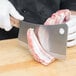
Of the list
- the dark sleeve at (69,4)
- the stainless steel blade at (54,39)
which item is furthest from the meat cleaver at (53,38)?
the dark sleeve at (69,4)

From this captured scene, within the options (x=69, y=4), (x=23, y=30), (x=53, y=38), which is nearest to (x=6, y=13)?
(x=23, y=30)

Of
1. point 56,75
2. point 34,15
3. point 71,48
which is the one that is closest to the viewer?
point 56,75

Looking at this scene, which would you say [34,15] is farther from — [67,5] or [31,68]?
[31,68]

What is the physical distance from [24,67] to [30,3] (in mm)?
281

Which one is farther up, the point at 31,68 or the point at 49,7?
the point at 49,7

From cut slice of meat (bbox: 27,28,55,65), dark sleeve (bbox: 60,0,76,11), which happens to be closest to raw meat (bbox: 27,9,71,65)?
cut slice of meat (bbox: 27,28,55,65)

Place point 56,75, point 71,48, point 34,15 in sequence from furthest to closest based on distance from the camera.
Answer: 1. point 34,15
2. point 71,48
3. point 56,75

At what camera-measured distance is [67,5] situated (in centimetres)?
89

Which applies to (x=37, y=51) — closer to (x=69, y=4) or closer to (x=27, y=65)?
(x=27, y=65)

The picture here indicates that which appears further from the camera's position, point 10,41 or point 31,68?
point 10,41

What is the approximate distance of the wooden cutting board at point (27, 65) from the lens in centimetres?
65

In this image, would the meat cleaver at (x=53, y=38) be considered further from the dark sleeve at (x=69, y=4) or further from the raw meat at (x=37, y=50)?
the dark sleeve at (x=69, y=4)

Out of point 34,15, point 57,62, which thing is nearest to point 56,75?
point 57,62

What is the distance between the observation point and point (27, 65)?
68 cm
